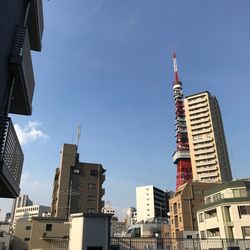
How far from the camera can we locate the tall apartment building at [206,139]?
108500mm

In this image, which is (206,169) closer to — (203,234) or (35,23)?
(203,234)

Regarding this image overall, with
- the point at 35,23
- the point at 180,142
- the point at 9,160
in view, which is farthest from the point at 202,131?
the point at 9,160

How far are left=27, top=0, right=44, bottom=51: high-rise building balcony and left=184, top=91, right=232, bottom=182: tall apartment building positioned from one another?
100 metres

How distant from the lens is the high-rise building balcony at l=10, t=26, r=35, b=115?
9.62 meters

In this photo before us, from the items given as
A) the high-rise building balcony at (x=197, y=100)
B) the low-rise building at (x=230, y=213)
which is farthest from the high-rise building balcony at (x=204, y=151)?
the low-rise building at (x=230, y=213)

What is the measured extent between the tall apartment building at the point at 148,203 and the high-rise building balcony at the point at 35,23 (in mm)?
128937

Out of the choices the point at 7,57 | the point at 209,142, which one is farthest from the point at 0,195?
the point at 209,142

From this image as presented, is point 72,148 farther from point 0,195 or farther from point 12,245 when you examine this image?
point 0,195

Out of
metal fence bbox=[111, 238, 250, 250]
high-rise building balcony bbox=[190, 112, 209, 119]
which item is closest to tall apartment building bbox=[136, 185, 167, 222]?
high-rise building balcony bbox=[190, 112, 209, 119]

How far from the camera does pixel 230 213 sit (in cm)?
4425

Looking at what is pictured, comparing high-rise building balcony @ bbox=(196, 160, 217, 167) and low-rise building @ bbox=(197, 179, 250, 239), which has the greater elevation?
high-rise building balcony @ bbox=(196, 160, 217, 167)

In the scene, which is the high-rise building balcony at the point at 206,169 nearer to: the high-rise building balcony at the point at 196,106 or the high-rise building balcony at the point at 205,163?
the high-rise building balcony at the point at 205,163

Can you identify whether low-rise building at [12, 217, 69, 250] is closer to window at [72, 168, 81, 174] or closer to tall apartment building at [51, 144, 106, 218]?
tall apartment building at [51, 144, 106, 218]

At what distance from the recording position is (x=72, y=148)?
243 ft
